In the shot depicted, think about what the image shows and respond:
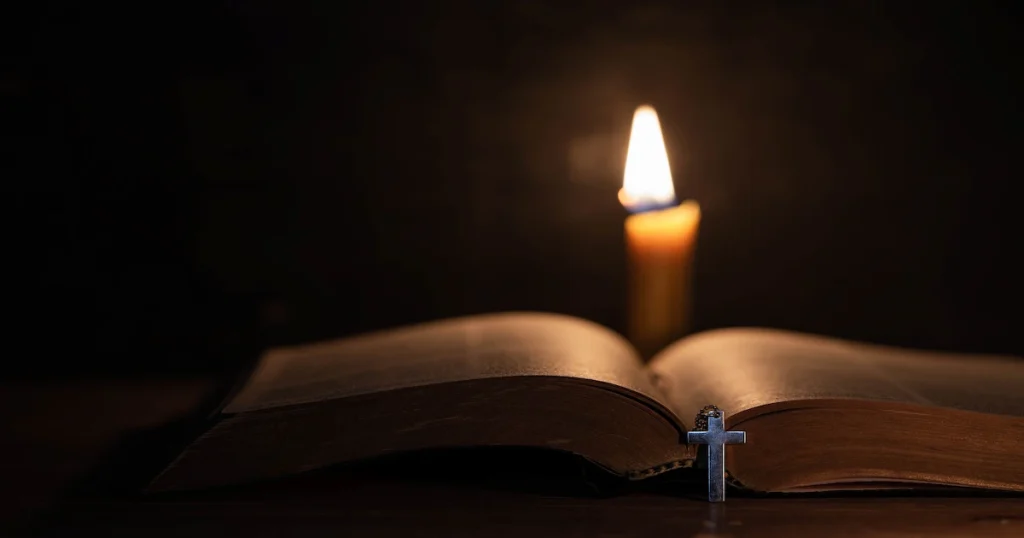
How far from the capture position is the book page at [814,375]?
91cm

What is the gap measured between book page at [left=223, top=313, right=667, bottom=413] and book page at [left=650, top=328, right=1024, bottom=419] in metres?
0.05

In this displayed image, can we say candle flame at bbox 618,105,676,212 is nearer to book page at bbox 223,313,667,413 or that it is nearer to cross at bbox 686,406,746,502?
book page at bbox 223,313,667,413

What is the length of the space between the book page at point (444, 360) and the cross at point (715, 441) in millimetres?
53

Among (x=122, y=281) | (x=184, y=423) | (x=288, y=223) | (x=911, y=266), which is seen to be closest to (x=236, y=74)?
(x=288, y=223)

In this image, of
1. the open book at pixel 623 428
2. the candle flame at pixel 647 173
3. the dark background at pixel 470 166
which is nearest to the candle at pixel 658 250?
the candle flame at pixel 647 173

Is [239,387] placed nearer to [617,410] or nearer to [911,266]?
[617,410]

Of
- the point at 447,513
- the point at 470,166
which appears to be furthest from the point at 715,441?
the point at 470,166

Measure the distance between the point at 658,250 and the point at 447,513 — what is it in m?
0.43

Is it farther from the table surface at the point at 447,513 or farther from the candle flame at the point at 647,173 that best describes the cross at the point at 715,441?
the candle flame at the point at 647,173

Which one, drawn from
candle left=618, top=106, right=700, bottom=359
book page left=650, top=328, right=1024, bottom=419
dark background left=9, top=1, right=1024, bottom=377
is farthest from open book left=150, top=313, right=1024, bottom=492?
dark background left=9, top=1, right=1024, bottom=377

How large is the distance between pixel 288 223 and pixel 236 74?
222 mm

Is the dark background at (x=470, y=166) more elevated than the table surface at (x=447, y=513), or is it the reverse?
the dark background at (x=470, y=166)

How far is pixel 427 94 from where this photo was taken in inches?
60.4

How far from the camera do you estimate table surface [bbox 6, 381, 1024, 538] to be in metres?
0.81
